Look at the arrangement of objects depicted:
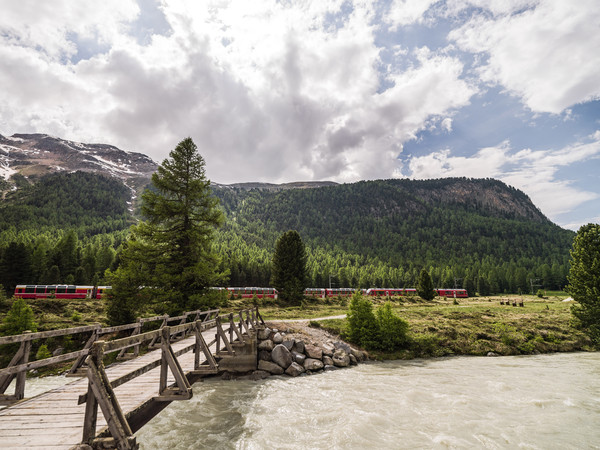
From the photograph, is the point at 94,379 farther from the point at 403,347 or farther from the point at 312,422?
the point at 403,347

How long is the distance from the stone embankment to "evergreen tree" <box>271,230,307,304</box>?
26469 mm

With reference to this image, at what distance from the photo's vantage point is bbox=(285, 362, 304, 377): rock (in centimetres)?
1941

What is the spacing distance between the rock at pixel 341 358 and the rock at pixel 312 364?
141 cm

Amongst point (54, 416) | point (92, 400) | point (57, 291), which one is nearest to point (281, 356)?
point (54, 416)

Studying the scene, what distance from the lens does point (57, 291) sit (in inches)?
1809

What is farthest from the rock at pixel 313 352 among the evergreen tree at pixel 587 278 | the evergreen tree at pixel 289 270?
the evergreen tree at pixel 289 270

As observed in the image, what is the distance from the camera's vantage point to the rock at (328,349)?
22466 millimetres

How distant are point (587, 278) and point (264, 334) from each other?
32823 mm

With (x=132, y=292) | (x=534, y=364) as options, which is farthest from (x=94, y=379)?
(x=534, y=364)

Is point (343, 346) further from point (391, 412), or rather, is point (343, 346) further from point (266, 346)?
point (391, 412)

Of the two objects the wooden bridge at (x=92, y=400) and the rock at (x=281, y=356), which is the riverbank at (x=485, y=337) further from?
the wooden bridge at (x=92, y=400)

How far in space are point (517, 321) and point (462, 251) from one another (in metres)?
184

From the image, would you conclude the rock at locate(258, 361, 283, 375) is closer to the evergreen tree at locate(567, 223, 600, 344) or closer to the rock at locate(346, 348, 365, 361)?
the rock at locate(346, 348, 365, 361)

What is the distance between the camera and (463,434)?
36.2 ft
